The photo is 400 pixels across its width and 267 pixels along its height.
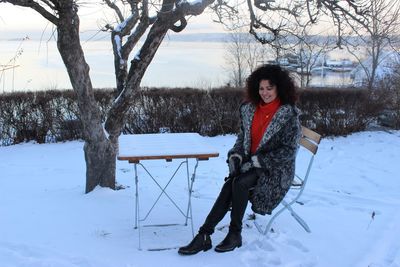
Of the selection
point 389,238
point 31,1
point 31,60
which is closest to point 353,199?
point 389,238

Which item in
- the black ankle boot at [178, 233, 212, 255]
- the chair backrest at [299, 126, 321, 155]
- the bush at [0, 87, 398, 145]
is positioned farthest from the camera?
the bush at [0, 87, 398, 145]

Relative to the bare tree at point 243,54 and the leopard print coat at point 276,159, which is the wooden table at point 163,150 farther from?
the bare tree at point 243,54

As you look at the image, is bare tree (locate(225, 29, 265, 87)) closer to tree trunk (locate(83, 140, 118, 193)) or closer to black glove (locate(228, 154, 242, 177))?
tree trunk (locate(83, 140, 118, 193))

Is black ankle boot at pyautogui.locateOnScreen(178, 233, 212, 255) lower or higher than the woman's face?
lower

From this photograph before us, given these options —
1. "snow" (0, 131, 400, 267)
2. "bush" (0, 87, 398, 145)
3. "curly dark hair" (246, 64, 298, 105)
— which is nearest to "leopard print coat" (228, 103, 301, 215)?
"curly dark hair" (246, 64, 298, 105)

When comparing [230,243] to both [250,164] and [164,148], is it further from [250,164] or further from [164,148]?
[164,148]

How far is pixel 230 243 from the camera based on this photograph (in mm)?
3816

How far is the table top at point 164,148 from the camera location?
3656mm

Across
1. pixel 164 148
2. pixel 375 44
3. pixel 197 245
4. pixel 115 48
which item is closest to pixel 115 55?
pixel 115 48

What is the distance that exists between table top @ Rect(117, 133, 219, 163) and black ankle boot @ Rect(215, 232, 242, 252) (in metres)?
0.67

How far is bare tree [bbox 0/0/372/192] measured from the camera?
184 inches

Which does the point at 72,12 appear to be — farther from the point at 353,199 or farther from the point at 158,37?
the point at 353,199

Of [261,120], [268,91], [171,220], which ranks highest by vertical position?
[268,91]

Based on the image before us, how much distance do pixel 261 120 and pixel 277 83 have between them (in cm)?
35
